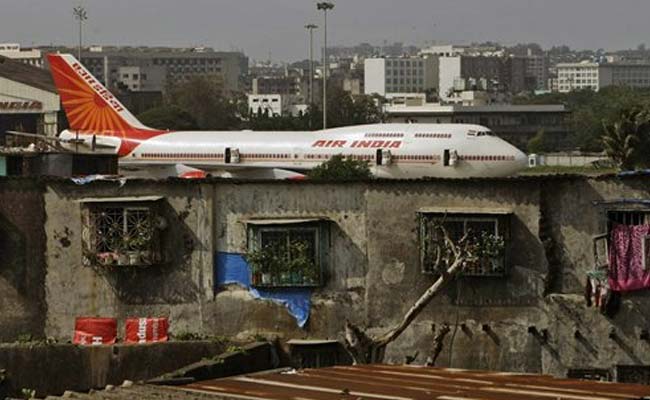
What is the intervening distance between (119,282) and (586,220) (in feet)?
Answer: 21.9

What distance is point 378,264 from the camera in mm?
23984

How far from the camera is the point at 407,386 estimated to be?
61.7 ft

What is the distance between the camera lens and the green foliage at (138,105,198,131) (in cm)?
12962

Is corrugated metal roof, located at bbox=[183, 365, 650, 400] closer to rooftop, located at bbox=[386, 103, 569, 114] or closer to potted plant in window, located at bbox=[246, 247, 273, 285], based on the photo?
potted plant in window, located at bbox=[246, 247, 273, 285]

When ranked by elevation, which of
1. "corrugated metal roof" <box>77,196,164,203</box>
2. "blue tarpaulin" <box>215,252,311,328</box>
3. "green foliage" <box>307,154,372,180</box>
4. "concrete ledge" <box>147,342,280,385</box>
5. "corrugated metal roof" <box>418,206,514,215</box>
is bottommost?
"concrete ledge" <box>147,342,280,385</box>

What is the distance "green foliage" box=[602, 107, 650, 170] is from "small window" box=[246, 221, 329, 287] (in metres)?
44.0

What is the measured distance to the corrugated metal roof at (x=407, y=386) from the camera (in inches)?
708

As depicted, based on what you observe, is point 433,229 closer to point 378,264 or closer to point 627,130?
point 378,264

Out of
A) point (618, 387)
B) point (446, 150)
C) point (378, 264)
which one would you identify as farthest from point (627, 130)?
point (618, 387)

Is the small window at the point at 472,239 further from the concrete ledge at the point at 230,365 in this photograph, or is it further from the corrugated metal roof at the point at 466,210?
the concrete ledge at the point at 230,365

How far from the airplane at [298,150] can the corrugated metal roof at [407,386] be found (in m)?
35.6


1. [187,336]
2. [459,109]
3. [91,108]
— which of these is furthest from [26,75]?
[187,336]

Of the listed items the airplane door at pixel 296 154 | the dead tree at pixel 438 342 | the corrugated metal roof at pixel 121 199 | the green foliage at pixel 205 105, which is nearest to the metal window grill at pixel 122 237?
the corrugated metal roof at pixel 121 199

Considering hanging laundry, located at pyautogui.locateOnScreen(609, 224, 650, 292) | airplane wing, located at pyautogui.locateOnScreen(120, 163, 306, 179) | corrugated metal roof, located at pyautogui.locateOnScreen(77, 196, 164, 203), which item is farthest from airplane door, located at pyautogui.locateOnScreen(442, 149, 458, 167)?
hanging laundry, located at pyautogui.locateOnScreen(609, 224, 650, 292)
